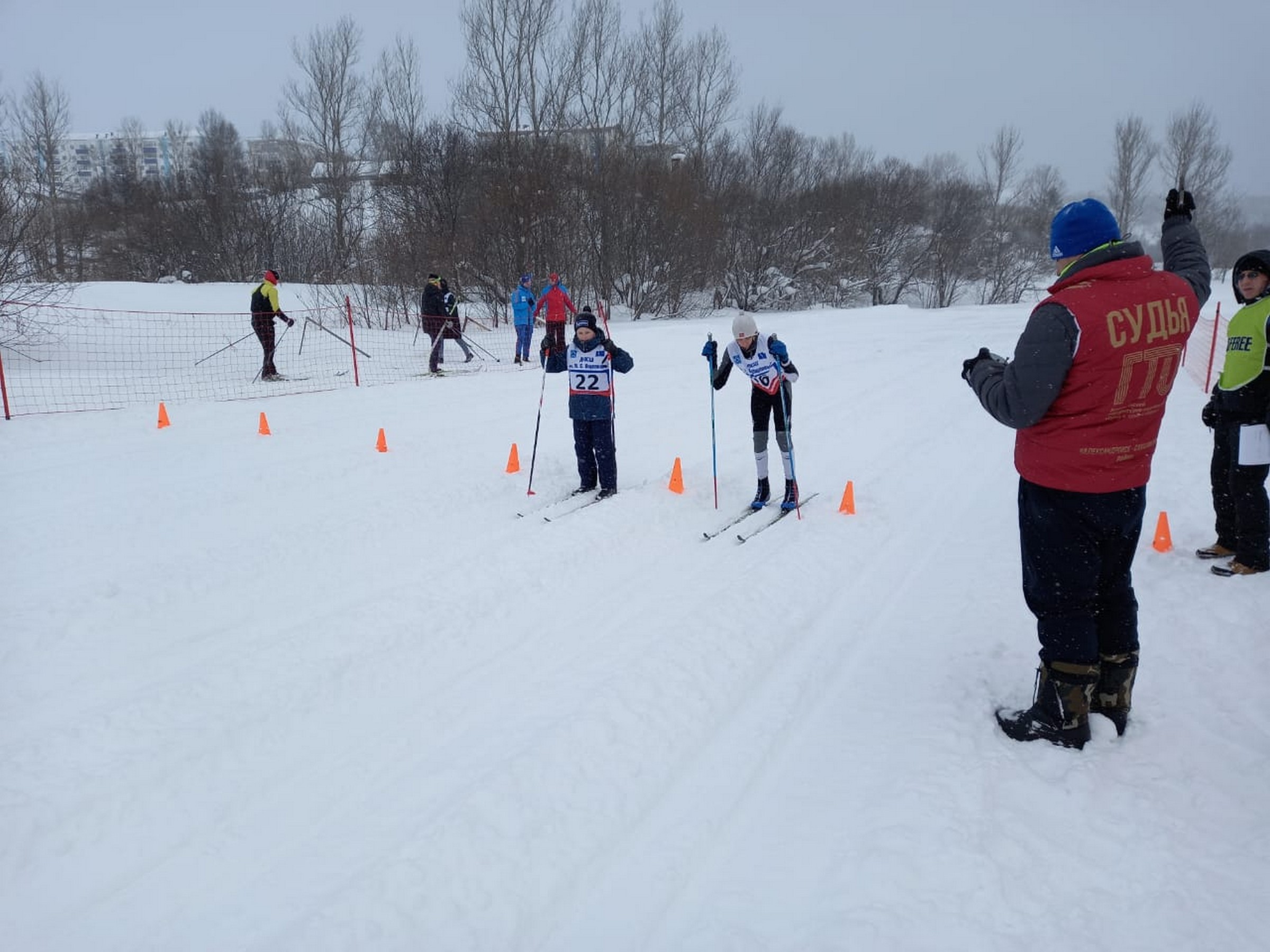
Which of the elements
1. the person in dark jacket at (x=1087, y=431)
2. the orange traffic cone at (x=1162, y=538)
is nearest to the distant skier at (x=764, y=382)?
the orange traffic cone at (x=1162, y=538)

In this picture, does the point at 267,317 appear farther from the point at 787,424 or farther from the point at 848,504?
the point at 848,504

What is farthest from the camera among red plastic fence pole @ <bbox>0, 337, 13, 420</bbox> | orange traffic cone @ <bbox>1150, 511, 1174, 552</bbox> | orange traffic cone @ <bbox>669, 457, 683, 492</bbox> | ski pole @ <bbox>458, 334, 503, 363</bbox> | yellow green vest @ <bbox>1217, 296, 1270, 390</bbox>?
ski pole @ <bbox>458, 334, 503, 363</bbox>

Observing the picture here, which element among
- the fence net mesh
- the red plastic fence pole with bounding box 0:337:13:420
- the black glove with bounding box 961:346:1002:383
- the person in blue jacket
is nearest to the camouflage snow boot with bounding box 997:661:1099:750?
the black glove with bounding box 961:346:1002:383

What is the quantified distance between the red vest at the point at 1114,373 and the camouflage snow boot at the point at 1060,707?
795 millimetres

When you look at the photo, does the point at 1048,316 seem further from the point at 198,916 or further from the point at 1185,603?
the point at 198,916

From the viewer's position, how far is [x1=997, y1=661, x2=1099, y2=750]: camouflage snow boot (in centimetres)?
313

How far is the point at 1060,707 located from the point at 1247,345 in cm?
304

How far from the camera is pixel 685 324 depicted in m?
23.4

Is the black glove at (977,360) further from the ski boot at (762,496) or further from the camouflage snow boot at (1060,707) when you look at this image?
the ski boot at (762,496)

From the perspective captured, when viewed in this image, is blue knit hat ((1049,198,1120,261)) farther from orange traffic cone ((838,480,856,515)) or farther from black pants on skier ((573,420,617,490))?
black pants on skier ((573,420,617,490))

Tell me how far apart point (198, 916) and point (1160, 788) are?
364 centimetres

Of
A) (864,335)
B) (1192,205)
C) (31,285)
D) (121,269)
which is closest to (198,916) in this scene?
(1192,205)

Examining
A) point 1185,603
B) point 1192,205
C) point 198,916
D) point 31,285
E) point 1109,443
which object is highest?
point 31,285

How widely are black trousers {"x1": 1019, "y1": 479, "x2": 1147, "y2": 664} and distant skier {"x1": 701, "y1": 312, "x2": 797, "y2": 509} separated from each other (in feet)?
11.3
